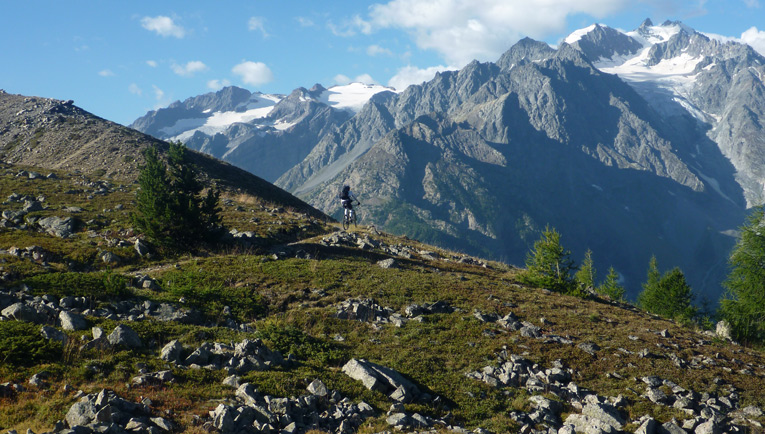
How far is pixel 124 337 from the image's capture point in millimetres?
13812

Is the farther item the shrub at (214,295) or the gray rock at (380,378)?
the shrub at (214,295)

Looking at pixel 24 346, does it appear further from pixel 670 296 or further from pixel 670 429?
pixel 670 296

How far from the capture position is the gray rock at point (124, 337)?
13570 millimetres

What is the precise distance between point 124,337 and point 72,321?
2234 mm

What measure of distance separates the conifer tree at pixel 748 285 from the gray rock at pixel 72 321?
35.8 m

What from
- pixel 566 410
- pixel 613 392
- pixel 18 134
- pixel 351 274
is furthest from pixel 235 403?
pixel 18 134

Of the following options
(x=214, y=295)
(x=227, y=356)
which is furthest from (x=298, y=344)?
(x=214, y=295)

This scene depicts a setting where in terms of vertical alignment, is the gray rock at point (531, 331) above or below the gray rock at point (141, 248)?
below

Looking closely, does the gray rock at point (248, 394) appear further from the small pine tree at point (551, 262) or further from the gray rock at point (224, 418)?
the small pine tree at point (551, 262)

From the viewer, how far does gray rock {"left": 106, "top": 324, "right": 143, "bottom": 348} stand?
13570 millimetres

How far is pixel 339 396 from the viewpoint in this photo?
41.7 feet

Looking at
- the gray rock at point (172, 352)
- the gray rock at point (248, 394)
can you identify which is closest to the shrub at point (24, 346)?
the gray rock at point (172, 352)

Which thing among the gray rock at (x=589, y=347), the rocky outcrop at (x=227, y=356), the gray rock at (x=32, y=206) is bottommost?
the rocky outcrop at (x=227, y=356)

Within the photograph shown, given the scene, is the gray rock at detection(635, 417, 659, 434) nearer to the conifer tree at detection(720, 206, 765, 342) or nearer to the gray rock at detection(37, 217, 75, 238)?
the conifer tree at detection(720, 206, 765, 342)
